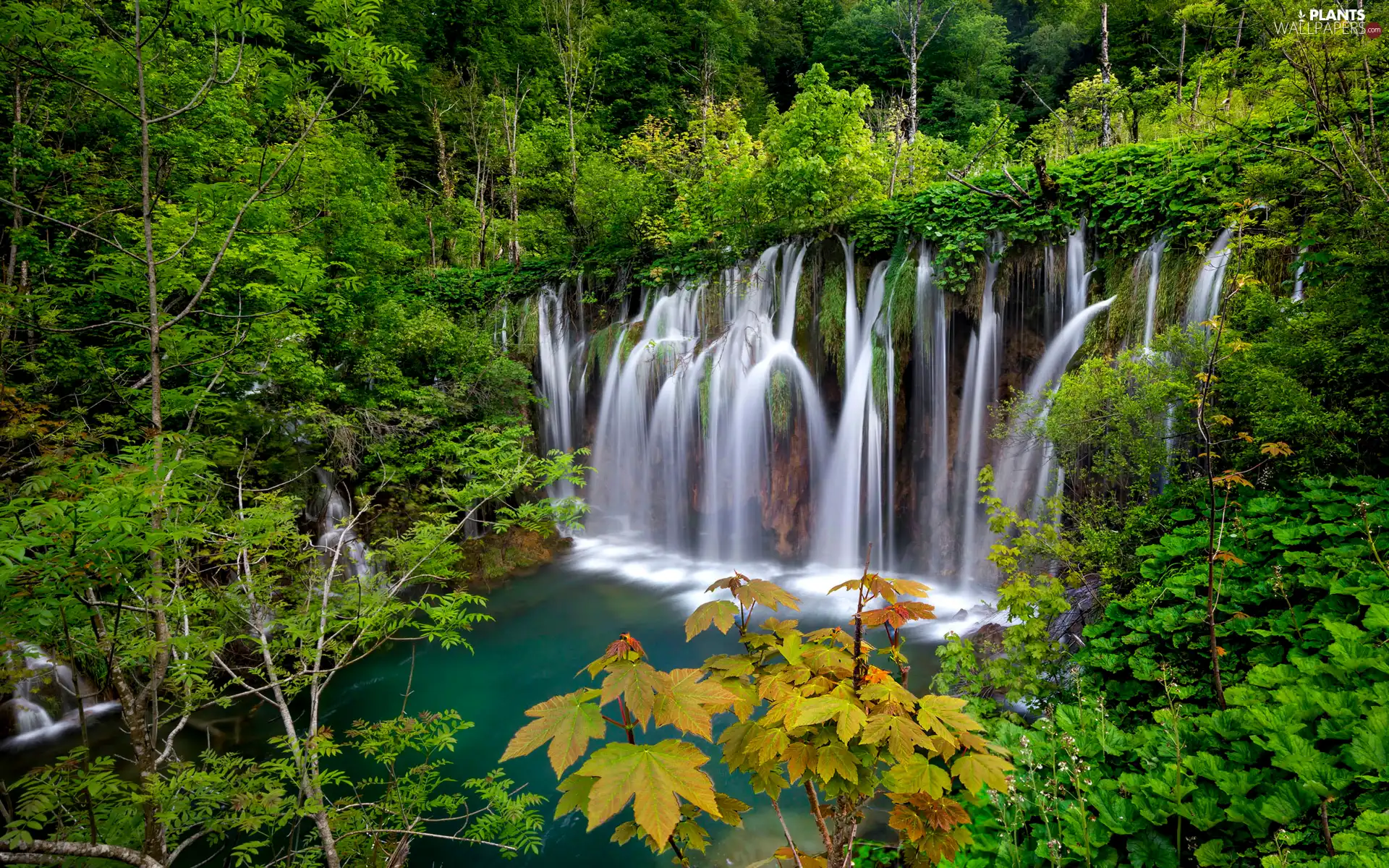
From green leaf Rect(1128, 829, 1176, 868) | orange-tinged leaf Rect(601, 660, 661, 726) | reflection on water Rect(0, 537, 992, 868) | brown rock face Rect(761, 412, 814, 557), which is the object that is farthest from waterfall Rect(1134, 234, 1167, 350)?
orange-tinged leaf Rect(601, 660, 661, 726)

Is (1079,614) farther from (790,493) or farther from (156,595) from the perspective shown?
(156,595)

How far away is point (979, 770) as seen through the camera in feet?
5.05

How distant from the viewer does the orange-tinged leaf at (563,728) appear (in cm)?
128

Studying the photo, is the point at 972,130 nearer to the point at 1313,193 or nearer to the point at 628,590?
the point at 1313,193

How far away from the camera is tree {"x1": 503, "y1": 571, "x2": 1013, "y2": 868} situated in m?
1.26

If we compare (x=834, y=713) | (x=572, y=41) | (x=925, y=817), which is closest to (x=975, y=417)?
(x=925, y=817)

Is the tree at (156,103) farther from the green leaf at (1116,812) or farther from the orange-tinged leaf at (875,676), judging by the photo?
the green leaf at (1116,812)

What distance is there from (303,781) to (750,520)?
352 inches

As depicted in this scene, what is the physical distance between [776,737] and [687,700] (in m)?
0.25

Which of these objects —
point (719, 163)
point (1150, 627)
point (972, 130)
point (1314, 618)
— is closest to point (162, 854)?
point (1150, 627)

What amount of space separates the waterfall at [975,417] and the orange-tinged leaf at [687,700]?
8.33 metres

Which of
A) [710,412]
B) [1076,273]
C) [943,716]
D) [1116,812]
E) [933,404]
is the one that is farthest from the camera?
[710,412]

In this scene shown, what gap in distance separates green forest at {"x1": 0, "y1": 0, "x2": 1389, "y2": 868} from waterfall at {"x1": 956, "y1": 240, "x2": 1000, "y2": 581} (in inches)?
3.2

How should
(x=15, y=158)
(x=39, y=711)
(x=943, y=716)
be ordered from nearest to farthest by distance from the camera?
(x=943, y=716) < (x=15, y=158) < (x=39, y=711)
